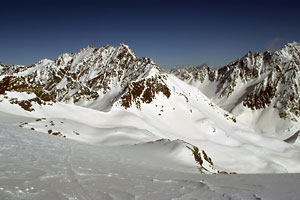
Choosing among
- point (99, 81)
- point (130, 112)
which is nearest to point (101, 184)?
point (130, 112)

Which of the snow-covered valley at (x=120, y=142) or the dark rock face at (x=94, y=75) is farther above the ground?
the dark rock face at (x=94, y=75)

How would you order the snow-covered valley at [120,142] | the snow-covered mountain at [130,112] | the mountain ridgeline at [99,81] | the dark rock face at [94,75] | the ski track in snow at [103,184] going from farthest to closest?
the dark rock face at [94,75] < the mountain ridgeline at [99,81] < the snow-covered mountain at [130,112] < the snow-covered valley at [120,142] < the ski track in snow at [103,184]

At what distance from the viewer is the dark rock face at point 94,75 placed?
9324 centimetres

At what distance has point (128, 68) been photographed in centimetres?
12075

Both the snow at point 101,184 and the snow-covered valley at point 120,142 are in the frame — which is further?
the snow-covered valley at point 120,142

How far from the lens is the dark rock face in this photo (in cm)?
9324

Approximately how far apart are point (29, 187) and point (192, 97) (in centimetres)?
10465

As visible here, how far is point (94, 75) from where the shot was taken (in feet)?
429

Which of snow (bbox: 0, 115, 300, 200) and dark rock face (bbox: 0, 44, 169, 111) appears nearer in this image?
snow (bbox: 0, 115, 300, 200)

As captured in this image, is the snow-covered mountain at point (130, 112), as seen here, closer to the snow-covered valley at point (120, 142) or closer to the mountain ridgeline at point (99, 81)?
the mountain ridgeline at point (99, 81)

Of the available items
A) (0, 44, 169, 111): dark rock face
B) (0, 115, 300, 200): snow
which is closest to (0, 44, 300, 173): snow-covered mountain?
(0, 44, 169, 111): dark rock face

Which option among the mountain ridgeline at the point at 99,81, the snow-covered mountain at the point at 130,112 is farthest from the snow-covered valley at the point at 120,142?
the mountain ridgeline at the point at 99,81

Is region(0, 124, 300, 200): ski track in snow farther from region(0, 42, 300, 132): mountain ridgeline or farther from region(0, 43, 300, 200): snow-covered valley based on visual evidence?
region(0, 42, 300, 132): mountain ridgeline

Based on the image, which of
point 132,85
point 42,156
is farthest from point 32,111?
point 132,85
